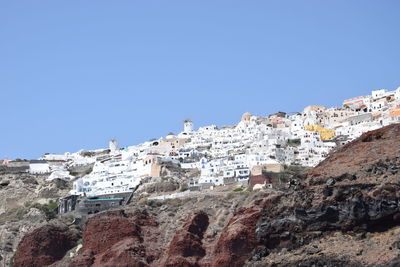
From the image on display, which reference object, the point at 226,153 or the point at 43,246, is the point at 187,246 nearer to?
the point at 43,246

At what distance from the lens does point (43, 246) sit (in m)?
71.3

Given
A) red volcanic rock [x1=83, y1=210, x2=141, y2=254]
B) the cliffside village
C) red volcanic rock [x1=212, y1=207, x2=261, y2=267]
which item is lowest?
red volcanic rock [x1=212, y1=207, x2=261, y2=267]

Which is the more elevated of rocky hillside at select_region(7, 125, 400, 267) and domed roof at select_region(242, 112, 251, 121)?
domed roof at select_region(242, 112, 251, 121)

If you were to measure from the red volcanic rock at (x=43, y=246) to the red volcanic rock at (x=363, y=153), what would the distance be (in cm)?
2070

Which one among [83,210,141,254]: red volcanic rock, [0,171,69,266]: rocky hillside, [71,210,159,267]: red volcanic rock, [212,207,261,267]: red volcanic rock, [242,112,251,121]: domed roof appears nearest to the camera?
[212,207,261,267]: red volcanic rock

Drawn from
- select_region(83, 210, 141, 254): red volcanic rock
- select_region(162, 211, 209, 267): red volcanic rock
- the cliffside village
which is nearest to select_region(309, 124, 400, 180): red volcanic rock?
select_region(162, 211, 209, 267): red volcanic rock

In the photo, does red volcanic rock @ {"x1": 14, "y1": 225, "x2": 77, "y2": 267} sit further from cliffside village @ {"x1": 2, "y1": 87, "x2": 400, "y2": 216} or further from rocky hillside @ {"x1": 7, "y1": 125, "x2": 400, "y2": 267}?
cliffside village @ {"x1": 2, "y1": 87, "x2": 400, "y2": 216}

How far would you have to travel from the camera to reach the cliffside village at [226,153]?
89.3 metres

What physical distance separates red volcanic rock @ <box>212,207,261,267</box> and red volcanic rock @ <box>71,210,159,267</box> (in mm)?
5396

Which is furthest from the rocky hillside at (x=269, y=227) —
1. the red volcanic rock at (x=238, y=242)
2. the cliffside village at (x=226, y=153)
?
the cliffside village at (x=226, y=153)

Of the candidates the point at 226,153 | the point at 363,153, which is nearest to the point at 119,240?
the point at 363,153

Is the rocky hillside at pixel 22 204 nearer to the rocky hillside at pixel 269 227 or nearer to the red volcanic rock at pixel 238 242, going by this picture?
the rocky hillside at pixel 269 227

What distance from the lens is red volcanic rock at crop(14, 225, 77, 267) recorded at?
70.9m

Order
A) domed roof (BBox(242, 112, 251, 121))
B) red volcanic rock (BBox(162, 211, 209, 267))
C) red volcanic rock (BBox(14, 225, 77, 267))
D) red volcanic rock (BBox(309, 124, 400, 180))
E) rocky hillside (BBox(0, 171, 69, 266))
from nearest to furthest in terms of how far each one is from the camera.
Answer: red volcanic rock (BBox(309, 124, 400, 180)) < red volcanic rock (BBox(162, 211, 209, 267)) < red volcanic rock (BBox(14, 225, 77, 267)) < rocky hillside (BBox(0, 171, 69, 266)) < domed roof (BBox(242, 112, 251, 121))
